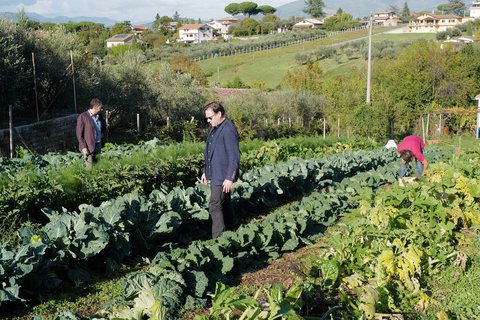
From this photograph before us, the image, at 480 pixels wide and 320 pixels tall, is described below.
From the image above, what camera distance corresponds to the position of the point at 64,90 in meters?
20.7

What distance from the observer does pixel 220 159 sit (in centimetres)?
665

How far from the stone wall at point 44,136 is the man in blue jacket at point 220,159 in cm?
924

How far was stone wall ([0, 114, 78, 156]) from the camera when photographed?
14.7 m

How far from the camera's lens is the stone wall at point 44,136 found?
14.7 meters

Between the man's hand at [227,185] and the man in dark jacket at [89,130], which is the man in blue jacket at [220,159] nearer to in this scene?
the man's hand at [227,185]

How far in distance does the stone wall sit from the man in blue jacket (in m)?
9.24

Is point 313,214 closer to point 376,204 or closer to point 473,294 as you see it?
point 376,204

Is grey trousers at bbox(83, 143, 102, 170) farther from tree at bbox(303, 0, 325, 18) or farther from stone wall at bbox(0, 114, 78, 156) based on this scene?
tree at bbox(303, 0, 325, 18)

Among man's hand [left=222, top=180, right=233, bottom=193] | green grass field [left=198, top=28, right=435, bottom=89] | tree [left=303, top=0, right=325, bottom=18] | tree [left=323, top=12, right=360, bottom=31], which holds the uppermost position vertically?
tree [left=303, top=0, right=325, bottom=18]

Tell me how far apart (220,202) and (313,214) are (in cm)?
180

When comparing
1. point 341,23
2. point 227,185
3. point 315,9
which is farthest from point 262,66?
point 315,9

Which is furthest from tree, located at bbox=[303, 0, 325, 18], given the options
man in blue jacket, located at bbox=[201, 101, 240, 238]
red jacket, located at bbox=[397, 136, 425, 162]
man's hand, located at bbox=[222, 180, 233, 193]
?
man's hand, located at bbox=[222, 180, 233, 193]

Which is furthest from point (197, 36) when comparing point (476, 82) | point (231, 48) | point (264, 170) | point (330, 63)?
point (264, 170)

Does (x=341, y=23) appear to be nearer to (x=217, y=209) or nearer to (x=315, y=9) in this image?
(x=315, y=9)
